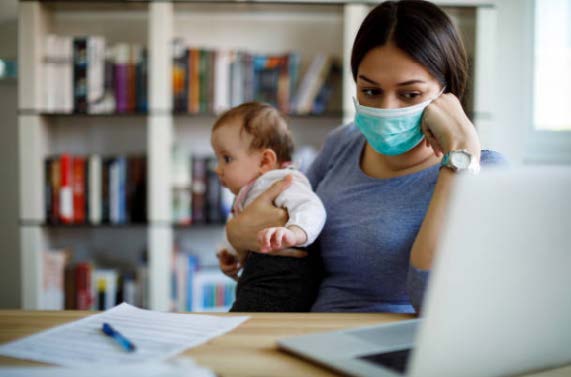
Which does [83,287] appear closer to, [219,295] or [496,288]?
[219,295]

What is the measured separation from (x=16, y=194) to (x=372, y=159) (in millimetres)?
2461

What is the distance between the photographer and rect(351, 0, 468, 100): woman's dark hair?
1211mm

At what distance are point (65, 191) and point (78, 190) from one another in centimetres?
6

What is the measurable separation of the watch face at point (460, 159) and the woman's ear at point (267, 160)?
0.60 m

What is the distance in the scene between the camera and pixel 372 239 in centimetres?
124

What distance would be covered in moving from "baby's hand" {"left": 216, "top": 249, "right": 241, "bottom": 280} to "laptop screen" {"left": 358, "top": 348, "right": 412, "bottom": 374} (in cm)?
77

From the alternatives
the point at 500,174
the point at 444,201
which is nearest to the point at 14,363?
the point at 500,174

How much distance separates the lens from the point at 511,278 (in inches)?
23.5

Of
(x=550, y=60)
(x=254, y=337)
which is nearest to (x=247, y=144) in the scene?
(x=254, y=337)

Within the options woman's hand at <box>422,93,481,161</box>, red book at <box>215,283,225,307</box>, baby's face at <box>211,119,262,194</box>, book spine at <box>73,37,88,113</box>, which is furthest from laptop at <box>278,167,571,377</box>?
book spine at <box>73,37,88,113</box>

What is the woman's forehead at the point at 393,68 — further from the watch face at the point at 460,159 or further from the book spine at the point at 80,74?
the book spine at the point at 80,74

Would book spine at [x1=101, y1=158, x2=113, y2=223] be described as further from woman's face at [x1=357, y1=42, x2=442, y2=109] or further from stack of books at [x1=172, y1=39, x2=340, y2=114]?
woman's face at [x1=357, y1=42, x2=442, y2=109]

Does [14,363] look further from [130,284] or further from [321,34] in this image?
[321,34]

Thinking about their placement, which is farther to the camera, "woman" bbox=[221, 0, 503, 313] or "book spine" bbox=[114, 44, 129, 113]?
"book spine" bbox=[114, 44, 129, 113]
